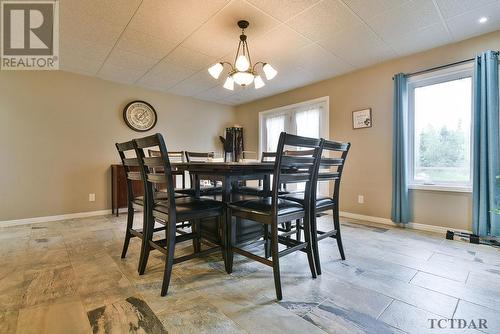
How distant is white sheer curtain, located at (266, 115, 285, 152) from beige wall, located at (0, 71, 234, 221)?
236 cm

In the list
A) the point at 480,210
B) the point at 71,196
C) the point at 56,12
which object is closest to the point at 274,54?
the point at 56,12

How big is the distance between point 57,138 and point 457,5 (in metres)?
5.01

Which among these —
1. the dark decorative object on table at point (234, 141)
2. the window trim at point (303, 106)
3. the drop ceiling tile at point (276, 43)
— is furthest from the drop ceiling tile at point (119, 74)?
the window trim at point (303, 106)

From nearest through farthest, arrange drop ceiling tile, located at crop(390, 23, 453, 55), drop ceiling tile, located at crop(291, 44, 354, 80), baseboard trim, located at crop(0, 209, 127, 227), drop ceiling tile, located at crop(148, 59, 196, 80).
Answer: drop ceiling tile, located at crop(390, 23, 453, 55) → drop ceiling tile, located at crop(291, 44, 354, 80) → baseboard trim, located at crop(0, 209, 127, 227) → drop ceiling tile, located at crop(148, 59, 196, 80)

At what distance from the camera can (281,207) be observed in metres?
1.61

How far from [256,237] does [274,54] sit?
2292 mm

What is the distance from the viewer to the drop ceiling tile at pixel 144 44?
2.54m

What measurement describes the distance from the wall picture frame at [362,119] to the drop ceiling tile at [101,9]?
3.06m

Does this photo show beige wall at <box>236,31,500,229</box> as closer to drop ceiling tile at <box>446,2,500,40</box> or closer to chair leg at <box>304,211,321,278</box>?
drop ceiling tile at <box>446,2,500,40</box>

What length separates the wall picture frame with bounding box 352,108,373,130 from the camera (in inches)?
134

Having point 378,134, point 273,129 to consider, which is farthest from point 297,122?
point 378,134

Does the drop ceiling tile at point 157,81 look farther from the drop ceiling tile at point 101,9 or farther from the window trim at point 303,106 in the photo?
the window trim at point 303,106

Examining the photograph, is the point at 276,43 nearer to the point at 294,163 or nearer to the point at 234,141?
the point at 294,163

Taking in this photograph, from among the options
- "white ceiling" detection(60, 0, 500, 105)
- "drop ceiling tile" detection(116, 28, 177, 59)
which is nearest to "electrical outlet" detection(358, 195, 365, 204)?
"white ceiling" detection(60, 0, 500, 105)
